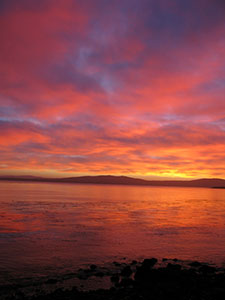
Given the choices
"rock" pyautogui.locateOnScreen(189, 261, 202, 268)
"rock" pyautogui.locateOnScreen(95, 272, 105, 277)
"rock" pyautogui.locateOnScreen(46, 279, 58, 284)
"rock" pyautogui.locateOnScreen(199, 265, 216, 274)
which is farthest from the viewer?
A: "rock" pyautogui.locateOnScreen(189, 261, 202, 268)

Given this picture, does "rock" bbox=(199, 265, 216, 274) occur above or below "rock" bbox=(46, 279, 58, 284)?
above

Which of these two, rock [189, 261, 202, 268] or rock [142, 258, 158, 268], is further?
rock [189, 261, 202, 268]

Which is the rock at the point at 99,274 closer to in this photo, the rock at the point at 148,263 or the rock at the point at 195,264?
the rock at the point at 148,263

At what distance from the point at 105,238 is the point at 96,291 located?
12601 millimetres

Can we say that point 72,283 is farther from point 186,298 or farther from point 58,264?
point 186,298

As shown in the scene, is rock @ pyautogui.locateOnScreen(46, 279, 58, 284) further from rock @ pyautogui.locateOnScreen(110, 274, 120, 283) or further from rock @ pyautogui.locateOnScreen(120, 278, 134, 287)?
rock @ pyautogui.locateOnScreen(120, 278, 134, 287)

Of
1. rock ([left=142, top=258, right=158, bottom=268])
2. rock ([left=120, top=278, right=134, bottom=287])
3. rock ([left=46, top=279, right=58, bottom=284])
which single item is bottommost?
rock ([left=46, top=279, right=58, bottom=284])

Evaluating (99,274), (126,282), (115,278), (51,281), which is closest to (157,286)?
(126,282)

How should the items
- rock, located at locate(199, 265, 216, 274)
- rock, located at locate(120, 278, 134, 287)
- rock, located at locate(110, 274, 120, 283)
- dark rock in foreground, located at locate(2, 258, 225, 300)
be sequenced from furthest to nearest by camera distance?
rock, located at locate(199, 265, 216, 274) < rock, located at locate(110, 274, 120, 283) < rock, located at locate(120, 278, 134, 287) < dark rock in foreground, located at locate(2, 258, 225, 300)

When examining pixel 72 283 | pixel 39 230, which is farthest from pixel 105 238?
pixel 72 283

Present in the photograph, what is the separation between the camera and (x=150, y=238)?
25.7 meters

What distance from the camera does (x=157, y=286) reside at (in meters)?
12.8

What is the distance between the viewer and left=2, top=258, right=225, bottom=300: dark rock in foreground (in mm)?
11609

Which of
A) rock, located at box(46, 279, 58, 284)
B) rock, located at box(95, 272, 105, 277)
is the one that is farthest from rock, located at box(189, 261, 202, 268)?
rock, located at box(46, 279, 58, 284)
